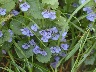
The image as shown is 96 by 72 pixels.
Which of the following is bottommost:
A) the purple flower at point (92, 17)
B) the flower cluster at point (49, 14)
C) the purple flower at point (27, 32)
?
the purple flower at point (27, 32)

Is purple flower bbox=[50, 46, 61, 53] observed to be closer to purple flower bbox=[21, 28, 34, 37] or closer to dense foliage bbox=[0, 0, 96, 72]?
dense foliage bbox=[0, 0, 96, 72]

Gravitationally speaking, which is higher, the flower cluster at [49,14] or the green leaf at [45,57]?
the flower cluster at [49,14]

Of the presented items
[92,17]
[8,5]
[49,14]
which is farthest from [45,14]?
[92,17]

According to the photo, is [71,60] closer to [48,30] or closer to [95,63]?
[95,63]

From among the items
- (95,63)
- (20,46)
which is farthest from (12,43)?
(95,63)

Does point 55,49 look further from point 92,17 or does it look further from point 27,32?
point 92,17

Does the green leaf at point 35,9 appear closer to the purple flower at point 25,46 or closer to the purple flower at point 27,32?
the purple flower at point 27,32

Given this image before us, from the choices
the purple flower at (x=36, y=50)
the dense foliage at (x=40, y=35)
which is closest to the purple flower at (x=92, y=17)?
the dense foliage at (x=40, y=35)
